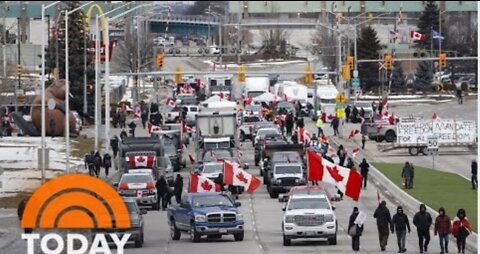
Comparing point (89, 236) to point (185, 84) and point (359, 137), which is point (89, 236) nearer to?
point (359, 137)

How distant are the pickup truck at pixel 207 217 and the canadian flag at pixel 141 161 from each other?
19.1 metres

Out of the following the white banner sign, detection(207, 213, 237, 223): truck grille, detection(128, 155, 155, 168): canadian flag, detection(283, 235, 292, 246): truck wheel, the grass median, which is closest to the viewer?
detection(283, 235, 292, 246): truck wheel

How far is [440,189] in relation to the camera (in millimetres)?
52531

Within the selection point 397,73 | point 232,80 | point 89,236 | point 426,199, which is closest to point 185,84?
point 232,80

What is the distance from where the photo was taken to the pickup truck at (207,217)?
37.6 m

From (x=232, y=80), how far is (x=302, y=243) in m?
81.3

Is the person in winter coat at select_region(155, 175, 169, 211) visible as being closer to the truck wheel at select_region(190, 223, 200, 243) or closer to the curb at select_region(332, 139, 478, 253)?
the curb at select_region(332, 139, 478, 253)

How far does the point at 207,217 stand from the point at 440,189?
1678cm

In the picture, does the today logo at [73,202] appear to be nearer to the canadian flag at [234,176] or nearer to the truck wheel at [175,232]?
the truck wheel at [175,232]

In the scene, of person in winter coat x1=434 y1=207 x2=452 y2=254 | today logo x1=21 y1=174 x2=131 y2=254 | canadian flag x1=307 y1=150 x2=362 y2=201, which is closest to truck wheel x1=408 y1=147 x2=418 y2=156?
canadian flag x1=307 y1=150 x2=362 y2=201

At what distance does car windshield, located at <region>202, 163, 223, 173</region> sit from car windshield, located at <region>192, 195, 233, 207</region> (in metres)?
14.9

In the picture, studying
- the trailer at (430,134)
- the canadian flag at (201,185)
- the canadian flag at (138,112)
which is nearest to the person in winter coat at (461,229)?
the canadian flag at (201,185)

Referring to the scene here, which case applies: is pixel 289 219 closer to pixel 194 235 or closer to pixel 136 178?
pixel 194 235

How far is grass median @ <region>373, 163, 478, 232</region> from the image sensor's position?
4522cm
